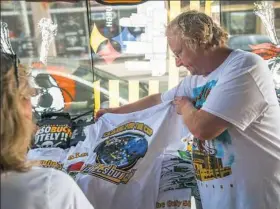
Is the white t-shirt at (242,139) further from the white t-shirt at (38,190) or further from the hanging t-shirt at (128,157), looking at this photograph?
the white t-shirt at (38,190)

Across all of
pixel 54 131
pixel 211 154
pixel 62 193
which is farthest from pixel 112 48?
pixel 62 193

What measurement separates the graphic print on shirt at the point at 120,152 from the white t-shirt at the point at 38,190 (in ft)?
2.48

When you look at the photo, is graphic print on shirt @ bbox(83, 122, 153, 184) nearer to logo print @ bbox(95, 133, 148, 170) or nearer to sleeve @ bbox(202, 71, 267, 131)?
logo print @ bbox(95, 133, 148, 170)

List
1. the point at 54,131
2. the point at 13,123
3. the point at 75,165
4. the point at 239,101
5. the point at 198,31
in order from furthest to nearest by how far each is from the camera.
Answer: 1. the point at 54,131
2. the point at 75,165
3. the point at 198,31
4. the point at 239,101
5. the point at 13,123

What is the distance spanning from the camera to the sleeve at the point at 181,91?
1.56 meters

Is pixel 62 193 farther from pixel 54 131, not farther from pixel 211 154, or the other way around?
pixel 54 131

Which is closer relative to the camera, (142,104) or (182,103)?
(182,103)

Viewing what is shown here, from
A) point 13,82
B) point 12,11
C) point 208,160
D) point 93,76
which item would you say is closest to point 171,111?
point 208,160

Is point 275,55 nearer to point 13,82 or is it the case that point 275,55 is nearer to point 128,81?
point 128,81

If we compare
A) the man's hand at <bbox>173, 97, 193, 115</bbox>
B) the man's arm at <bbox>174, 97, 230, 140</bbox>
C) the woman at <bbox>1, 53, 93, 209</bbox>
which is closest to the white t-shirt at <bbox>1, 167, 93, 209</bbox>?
the woman at <bbox>1, 53, 93, 209</bbox>

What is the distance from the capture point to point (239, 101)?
4.09ft

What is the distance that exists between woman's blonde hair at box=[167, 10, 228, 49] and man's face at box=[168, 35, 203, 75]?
0.02 metres

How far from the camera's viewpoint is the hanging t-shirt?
1551mm

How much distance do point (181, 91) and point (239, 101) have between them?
0.39 metres
